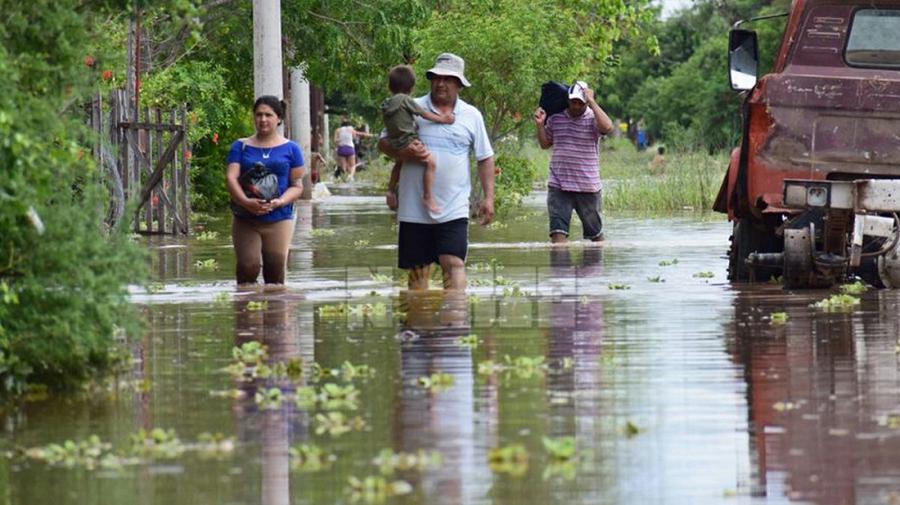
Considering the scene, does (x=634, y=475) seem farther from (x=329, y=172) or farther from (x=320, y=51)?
(x=329, y=172)

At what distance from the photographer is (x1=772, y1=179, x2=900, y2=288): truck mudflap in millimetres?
14633

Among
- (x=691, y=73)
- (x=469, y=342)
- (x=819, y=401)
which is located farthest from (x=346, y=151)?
(x=819, y=401)

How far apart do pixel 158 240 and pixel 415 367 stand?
43.6ft

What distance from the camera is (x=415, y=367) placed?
36.3ft

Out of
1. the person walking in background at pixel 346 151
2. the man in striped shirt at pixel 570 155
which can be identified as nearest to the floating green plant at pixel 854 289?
the man in striped shirt at pixel 570 155

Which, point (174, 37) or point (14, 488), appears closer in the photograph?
point (14, 488)

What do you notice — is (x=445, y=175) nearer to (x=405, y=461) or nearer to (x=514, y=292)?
(x=514, y=292)

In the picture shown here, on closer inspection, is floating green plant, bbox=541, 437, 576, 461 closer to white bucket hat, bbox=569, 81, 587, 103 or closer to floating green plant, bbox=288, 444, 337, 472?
floating green plant, bbox=288, 444, 337, 472

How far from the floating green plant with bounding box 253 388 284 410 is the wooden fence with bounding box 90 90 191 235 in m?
11.9

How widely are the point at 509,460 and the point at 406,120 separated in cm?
656

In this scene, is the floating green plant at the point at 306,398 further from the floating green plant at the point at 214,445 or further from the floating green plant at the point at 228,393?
the floating green plant at the point at 214,445

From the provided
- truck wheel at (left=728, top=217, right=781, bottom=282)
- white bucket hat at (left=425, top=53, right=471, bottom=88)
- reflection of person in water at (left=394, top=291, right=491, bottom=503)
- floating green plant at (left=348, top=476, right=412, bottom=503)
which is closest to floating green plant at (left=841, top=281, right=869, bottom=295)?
truck wheel at (left=728, top=217, right=781, bottom=282)

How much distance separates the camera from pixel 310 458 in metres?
8.22

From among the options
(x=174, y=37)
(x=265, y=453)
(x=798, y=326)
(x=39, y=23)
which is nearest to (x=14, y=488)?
(x=265, y=453)
